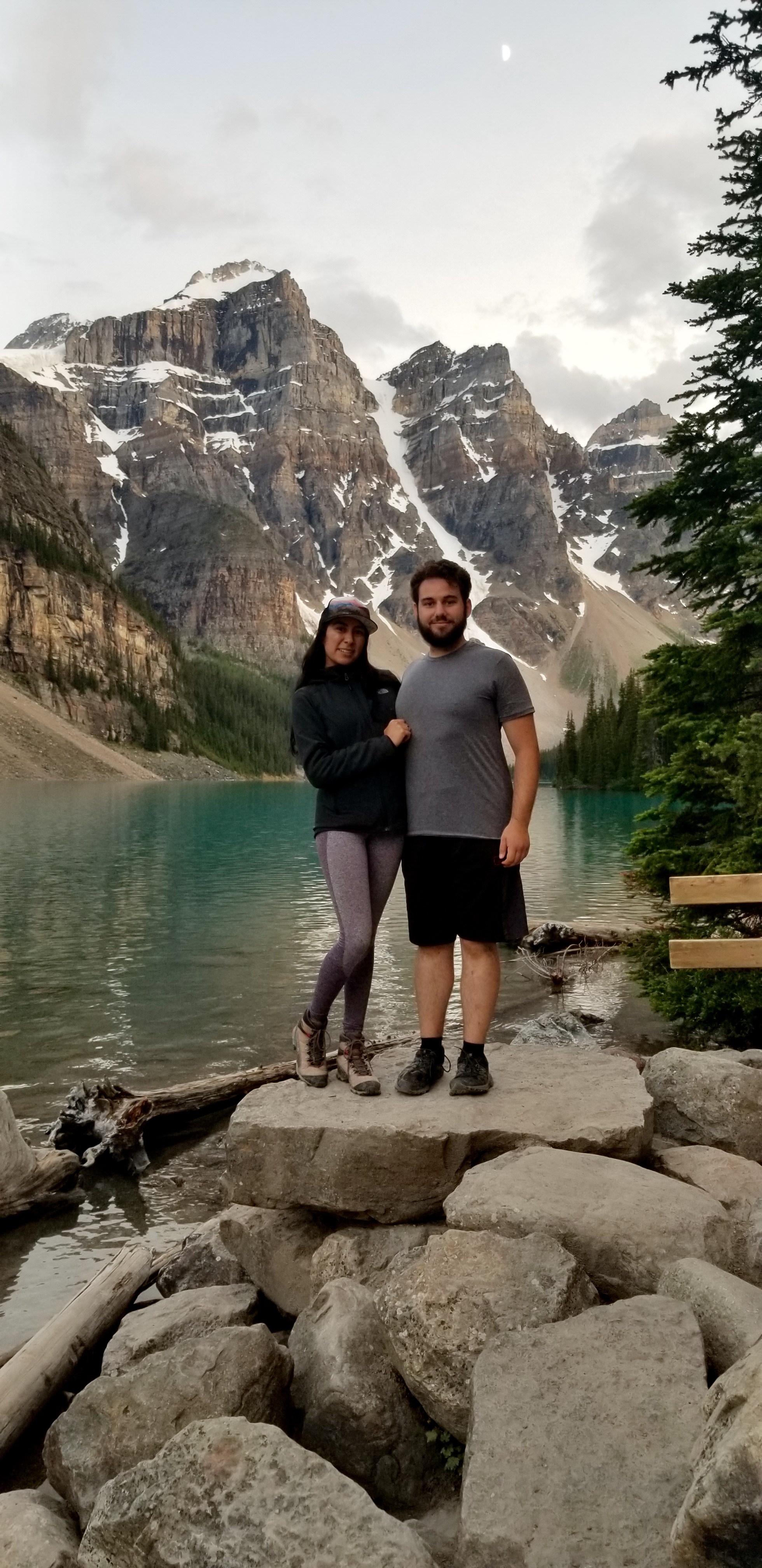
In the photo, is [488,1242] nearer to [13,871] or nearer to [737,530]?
[737,530]

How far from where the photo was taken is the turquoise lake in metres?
8.59

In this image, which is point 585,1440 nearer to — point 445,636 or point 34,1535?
point 34,1535

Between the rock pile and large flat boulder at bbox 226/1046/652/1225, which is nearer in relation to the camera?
the rock pile

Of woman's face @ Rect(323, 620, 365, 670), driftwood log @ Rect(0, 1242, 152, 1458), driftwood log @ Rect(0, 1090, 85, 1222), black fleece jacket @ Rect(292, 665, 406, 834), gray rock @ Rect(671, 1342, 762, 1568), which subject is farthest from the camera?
driftwood log @ Rect(0, 1090, 85, 1222)

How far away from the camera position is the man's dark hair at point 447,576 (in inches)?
245

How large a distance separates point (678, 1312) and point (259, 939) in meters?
20.3

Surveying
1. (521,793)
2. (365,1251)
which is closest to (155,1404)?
(365,1251)

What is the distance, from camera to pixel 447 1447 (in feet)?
13.6

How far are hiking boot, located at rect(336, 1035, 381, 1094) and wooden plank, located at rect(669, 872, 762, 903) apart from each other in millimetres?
2408

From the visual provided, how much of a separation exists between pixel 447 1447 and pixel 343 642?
4.38 meters

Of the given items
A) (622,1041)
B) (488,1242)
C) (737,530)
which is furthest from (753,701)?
(488,1242)

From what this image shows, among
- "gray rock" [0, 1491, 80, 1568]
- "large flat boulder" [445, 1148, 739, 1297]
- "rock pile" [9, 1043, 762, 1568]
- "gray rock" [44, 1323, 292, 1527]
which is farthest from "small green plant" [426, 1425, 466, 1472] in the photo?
"gray rock" [0, 1491, 80, 1568]

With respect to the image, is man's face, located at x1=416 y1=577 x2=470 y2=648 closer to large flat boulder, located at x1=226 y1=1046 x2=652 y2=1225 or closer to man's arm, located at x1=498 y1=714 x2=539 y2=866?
man's arm, located at x1=498 y1=714 x2=539 y2=866

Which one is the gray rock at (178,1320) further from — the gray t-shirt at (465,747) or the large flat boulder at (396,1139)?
the gray t-shirt at (465,747)
